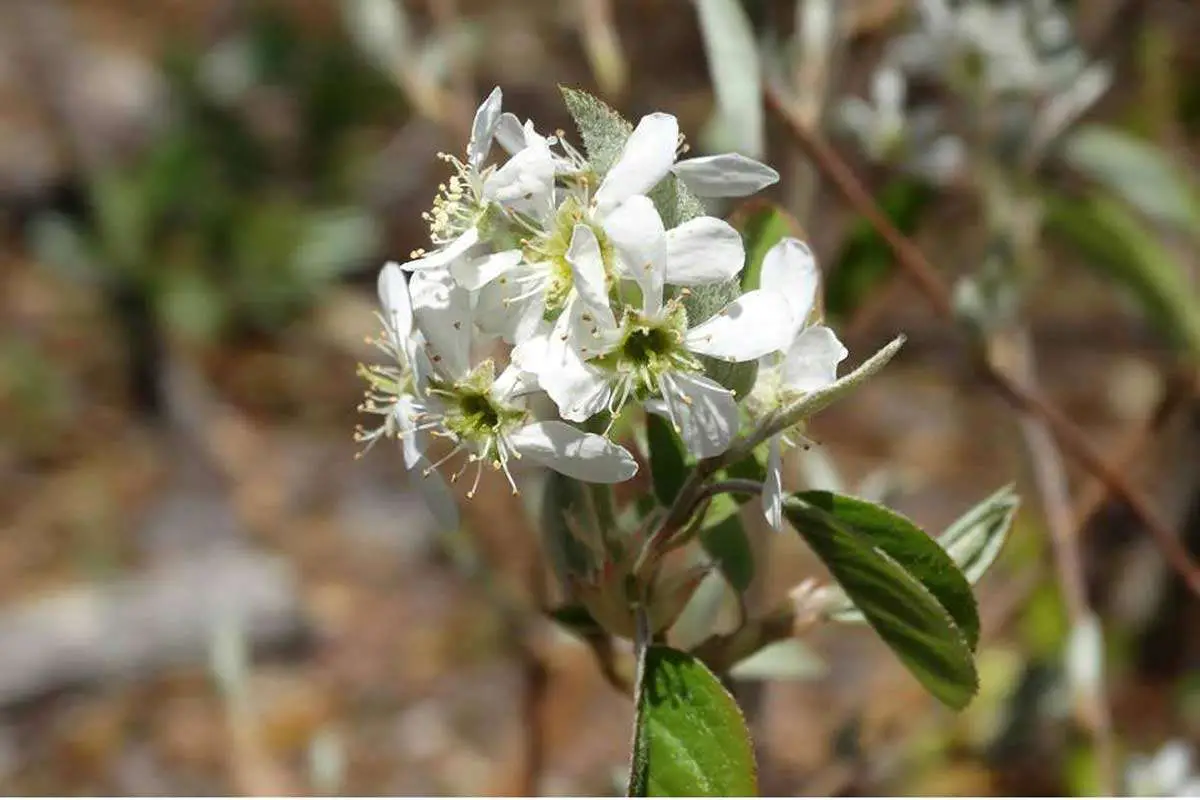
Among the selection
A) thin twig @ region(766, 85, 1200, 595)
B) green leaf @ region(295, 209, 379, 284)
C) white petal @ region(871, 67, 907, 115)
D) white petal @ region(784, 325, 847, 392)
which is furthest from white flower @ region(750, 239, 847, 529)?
green leaf @ region(295, 209, 379, 284)

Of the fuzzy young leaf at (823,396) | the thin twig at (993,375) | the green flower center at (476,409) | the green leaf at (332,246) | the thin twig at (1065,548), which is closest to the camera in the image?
the fuzzy young leaf at (823,396)

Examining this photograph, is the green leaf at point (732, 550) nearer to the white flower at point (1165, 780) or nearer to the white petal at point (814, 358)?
the white petal at point (814, 358)

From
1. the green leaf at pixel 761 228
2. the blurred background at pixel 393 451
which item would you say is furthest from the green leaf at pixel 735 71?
the green leaf at pixel 761 228

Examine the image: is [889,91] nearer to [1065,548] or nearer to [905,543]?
[1065,548]

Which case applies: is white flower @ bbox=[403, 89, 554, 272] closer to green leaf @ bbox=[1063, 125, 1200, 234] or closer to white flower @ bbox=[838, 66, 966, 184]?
white flower @ bbox=[838, 66, 966, 184]

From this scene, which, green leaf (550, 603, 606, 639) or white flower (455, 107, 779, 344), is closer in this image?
white flower (455, 107, 779, 344)

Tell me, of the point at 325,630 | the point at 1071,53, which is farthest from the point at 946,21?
the point at 325,630
